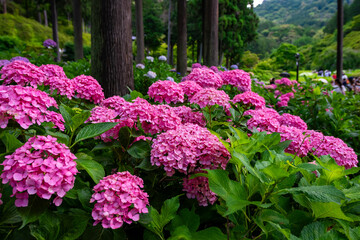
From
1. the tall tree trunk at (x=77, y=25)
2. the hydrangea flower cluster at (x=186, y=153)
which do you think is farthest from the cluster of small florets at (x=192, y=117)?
the tall tree trunk at (x=77, y=25)

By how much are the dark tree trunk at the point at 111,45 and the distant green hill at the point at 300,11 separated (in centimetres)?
13022

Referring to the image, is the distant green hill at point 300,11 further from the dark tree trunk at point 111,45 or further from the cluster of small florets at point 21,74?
the cluster of small florets at point 21,74

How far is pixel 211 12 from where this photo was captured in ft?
27.3

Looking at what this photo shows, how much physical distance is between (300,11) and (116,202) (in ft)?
548

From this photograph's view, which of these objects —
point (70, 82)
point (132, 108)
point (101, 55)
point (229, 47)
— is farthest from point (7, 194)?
point (229, 47)

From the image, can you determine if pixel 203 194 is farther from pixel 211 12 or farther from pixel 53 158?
pixel 211 12

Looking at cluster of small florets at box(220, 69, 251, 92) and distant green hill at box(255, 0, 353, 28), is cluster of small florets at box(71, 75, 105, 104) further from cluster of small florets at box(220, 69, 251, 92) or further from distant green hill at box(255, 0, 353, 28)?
distant green hill at box(255, 0, 353, 28)

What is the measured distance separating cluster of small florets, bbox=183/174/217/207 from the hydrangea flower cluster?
59 mm

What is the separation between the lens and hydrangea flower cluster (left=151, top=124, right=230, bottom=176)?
1190 mm

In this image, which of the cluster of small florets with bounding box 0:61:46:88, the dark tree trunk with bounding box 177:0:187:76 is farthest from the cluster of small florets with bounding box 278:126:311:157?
the dark tree trunk with bounding box 177:0:187:76

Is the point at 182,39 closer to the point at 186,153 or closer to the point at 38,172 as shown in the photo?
the point at 186,153

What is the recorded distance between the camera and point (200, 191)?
3.98 ft

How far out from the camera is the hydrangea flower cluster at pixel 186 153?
1.19 meters

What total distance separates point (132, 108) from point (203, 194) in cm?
61
